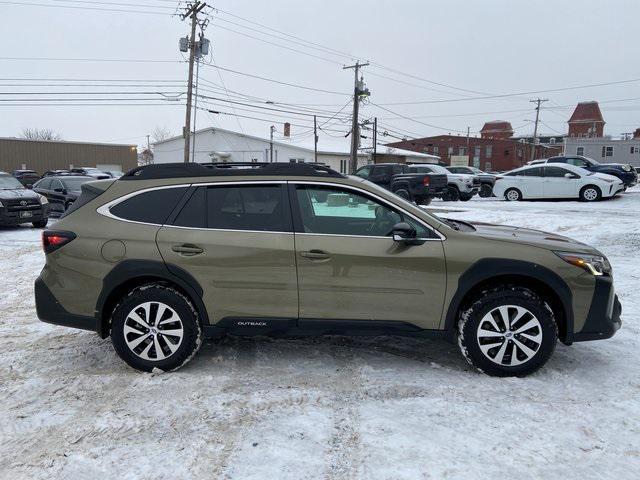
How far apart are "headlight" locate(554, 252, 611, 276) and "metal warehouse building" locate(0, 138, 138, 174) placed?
53234 millimetres

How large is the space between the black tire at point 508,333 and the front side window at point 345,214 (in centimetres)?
72

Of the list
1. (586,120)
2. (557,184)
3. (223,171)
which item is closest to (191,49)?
(557,184)

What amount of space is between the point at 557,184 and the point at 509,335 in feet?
56.1

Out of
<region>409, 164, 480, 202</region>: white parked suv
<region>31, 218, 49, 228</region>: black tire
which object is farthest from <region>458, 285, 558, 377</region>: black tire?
<region>409, 164, 480, 202</region>: white parked suv

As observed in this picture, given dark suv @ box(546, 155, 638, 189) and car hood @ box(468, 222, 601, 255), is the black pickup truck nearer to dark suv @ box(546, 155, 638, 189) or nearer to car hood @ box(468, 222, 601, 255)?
dark suv @ box(546, 155, 638, 189)

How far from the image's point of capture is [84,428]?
3.38 metres

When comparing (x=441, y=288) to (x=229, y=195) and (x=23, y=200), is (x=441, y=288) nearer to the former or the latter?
(x=229, y=195)

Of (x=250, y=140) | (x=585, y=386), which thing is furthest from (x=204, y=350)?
(x=250, y=140)

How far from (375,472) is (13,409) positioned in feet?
8.59

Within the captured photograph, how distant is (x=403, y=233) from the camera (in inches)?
157

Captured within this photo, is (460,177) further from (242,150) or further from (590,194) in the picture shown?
(242,150)

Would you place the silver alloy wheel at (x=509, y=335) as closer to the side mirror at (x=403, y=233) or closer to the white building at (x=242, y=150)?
the side mirror at (x=403, y=233)

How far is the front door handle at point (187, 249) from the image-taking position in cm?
411

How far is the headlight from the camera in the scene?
4.02 meters
